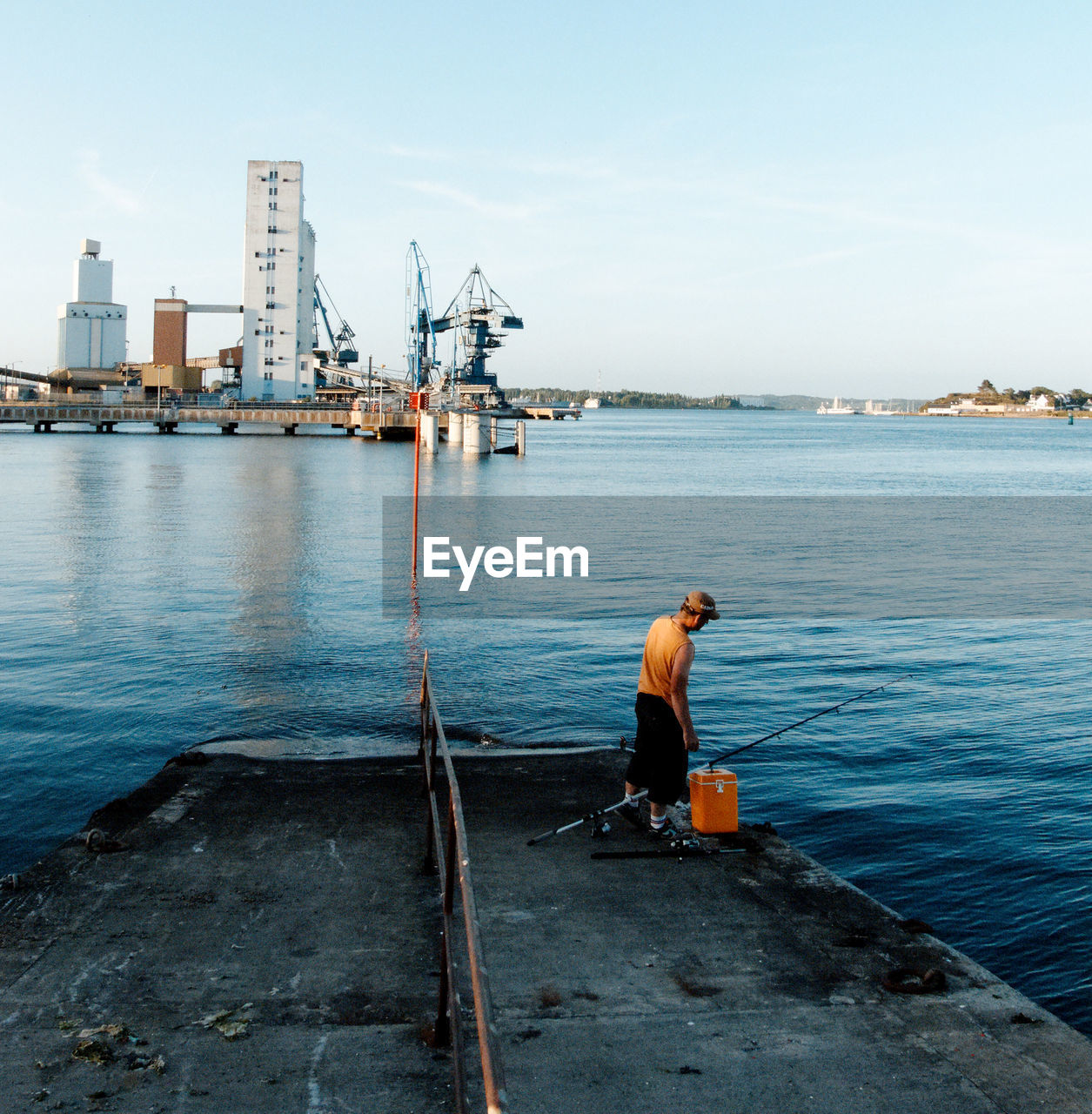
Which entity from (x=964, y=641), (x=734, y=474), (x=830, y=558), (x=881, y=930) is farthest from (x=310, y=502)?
(x=881, y=930)

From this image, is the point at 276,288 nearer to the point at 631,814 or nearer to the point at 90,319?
the point at 90,319

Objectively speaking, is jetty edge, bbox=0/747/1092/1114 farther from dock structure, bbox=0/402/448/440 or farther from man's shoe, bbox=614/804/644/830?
Result: dock structure, bbox=0/402/448/440

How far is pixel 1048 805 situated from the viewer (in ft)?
36.8

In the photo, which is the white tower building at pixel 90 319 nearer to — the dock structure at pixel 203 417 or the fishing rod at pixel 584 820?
the dock structure at pixel 203 417

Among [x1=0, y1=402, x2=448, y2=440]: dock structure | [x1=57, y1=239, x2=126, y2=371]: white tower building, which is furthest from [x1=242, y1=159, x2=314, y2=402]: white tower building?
[x1=57, y1=239, x2=126, y2=371]: white tower building

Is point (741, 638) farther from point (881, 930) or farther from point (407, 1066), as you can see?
point (407, 1066)

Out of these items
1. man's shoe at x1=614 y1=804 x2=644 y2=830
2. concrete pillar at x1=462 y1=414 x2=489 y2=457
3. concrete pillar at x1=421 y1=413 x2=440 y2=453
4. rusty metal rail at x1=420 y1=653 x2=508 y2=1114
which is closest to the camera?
rusty metal rail at x1=420 y1=653 x2=508 y2=1114

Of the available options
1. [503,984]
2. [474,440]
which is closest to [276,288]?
[474,440]

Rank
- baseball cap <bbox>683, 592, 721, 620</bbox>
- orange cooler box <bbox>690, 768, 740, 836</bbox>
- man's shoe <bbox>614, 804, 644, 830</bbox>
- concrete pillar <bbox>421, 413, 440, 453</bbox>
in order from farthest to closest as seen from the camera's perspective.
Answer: concrete pillar <bbox>421, 413, 440, 453</bbox> < man's shoe <bbox>614, 804, 644, 830</bbox> < orange cooler box <bbox>690, 768, 740, 836</bbox> < baseball cap <bbox>683, 592, 721, 620</bbox>

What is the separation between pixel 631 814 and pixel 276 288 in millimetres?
115805

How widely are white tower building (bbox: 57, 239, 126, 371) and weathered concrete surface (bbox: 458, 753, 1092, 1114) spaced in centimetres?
14381

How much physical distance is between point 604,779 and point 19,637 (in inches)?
503

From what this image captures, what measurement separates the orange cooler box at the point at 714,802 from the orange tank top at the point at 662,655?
699 millimetres

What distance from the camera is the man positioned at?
811 centimetres
